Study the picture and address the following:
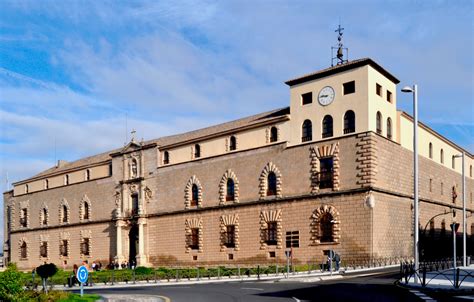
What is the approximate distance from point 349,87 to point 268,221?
13141 millimetres

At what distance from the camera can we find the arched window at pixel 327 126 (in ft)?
148

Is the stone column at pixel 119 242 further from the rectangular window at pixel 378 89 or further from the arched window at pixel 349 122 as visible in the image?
the rectangular window at pixel 378 89

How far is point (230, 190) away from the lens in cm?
5241

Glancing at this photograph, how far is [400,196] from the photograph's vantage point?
4572 centimetres

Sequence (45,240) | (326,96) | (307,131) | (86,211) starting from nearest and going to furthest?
(326,96) < (307,131) < (86,211) < (45,240)

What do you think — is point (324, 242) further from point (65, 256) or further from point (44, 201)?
point (44, 201)

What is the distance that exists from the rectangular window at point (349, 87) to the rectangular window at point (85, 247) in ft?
127

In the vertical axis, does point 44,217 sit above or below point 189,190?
below

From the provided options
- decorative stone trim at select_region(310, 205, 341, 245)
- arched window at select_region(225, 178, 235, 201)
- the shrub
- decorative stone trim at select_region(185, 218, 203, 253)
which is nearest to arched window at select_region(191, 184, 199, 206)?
decorative stone trim at select_region(185, 218, 203, 253)

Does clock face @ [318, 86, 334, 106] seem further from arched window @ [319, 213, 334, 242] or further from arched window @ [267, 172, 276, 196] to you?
arched window @ [319, 213, 334, 242]

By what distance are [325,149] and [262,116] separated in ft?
32.0

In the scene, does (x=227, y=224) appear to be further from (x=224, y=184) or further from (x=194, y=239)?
(x=194, y=239)

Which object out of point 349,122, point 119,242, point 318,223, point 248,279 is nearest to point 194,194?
point 119,242

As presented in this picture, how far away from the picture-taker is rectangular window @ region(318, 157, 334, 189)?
4441 centimetres
